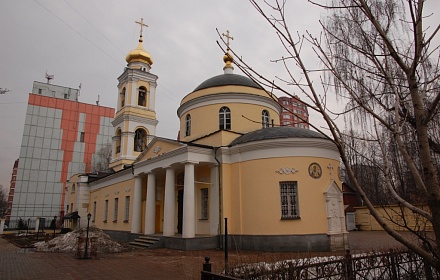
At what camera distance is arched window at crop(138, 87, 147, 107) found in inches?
1267

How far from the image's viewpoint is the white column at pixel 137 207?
21969mm

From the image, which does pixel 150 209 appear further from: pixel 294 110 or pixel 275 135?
pixel 294 110

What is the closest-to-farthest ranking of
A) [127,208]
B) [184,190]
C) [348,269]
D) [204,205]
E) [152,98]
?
[348,269], [184,190], [204,205], [127,208], [152,98]

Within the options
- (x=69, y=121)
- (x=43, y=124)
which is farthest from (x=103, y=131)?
(x=43, y=124)

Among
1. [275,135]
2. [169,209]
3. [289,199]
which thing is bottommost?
[169,209]

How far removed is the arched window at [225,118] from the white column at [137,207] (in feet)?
23.4

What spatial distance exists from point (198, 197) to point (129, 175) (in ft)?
29.0

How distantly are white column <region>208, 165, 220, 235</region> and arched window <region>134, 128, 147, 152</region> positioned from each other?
15.3m

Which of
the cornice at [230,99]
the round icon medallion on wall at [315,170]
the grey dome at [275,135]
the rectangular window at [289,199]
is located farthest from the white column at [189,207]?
the round icon medallion on wall at [315,170]

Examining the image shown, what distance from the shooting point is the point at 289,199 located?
53.0ft

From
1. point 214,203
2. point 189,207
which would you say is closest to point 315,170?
point 214,203

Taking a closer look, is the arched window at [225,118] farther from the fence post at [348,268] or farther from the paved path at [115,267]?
the fence post at [348,268]

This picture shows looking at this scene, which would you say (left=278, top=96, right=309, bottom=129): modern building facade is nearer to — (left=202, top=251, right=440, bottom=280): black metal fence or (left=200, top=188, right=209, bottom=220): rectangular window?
(left=202, top=251, right=440, bottom=280): black metal fence

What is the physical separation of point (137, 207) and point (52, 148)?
4122 centimetres
